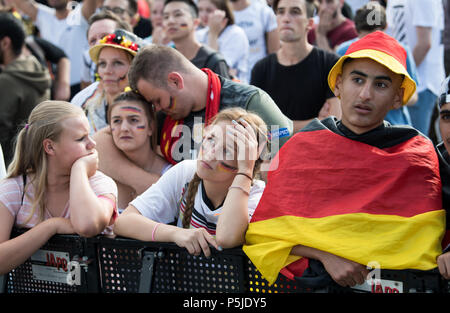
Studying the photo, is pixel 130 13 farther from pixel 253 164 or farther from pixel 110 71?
pixel 253 164

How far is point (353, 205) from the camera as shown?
72.9 inches

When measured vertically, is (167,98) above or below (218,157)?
above

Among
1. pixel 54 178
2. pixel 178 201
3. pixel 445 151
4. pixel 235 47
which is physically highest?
pixel 235 47

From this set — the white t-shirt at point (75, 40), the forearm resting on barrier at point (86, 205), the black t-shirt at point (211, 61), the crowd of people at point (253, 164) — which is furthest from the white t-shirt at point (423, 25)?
the forearm resting on barrier at point (86, 205)

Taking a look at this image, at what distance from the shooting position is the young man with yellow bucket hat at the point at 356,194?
1743 mm

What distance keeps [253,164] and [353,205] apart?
1.43ft

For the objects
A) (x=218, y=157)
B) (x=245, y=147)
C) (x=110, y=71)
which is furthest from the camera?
(x=110, y=71)

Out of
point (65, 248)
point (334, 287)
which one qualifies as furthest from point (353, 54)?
point (65, 248)

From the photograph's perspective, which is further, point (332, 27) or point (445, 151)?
point (332, 27)

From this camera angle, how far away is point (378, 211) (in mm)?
1823

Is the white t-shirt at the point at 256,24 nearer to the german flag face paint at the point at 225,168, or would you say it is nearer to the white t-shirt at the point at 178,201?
the white t-shirt at the point at 178,201

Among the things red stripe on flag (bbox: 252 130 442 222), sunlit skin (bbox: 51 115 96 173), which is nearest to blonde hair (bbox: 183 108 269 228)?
red stripe on flag (bbox: 252 130 442 222)

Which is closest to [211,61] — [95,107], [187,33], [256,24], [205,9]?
[187,33]
